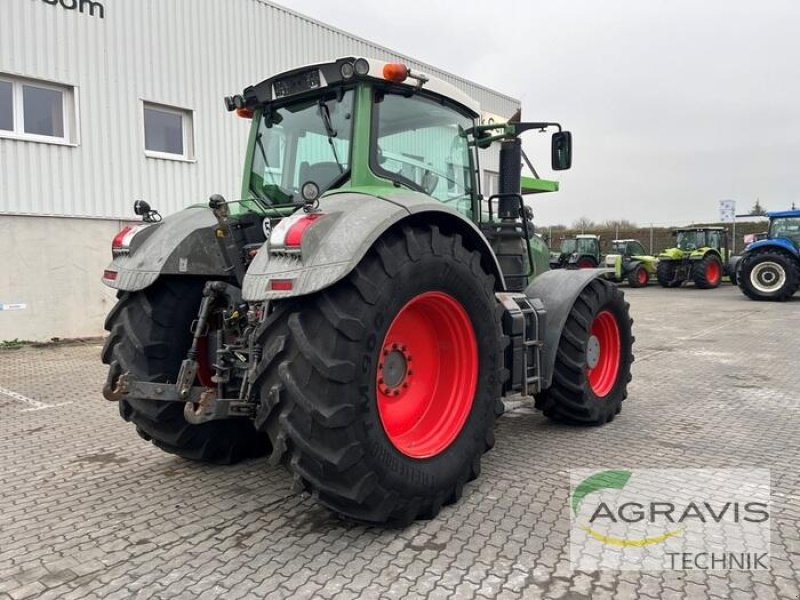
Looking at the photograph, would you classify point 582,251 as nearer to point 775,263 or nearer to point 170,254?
point 775,263

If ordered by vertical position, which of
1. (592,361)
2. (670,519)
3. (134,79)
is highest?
(134,79)

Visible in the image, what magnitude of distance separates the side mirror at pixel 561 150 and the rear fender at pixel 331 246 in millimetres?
1974

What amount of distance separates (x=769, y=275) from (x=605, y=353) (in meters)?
Result: 14.8

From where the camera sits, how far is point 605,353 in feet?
17.5

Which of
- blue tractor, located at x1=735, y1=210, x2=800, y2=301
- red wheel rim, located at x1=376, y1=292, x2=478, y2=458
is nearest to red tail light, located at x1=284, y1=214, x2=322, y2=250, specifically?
red wheel rim, located at x1=376, y1=292, x2=478, y2=458

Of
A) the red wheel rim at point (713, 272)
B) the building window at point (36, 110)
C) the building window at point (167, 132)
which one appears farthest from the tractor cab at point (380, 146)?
the red wheel rim at point (713, 272)

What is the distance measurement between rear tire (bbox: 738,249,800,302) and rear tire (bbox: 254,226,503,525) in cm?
1675

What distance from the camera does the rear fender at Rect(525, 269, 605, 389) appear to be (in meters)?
4.49

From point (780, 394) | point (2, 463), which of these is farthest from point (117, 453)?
point (780, 394)

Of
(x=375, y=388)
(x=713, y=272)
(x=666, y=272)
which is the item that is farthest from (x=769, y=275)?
(x=375, y=388)

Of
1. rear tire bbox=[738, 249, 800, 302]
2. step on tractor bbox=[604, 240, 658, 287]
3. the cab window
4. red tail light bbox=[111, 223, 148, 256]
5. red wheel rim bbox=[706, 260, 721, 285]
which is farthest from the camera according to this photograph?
step on tractor bbox=[604, 240, 658, 287]

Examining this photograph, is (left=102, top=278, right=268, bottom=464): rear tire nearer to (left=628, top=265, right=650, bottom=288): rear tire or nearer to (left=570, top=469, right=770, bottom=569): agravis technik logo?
(left=570, top=469, right=770, bottom=569): agravis technik logo

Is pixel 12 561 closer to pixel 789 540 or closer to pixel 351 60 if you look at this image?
pixel 351 60

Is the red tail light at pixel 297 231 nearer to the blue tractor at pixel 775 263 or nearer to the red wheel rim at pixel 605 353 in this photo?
the red wheel rim at pixel 605 353
